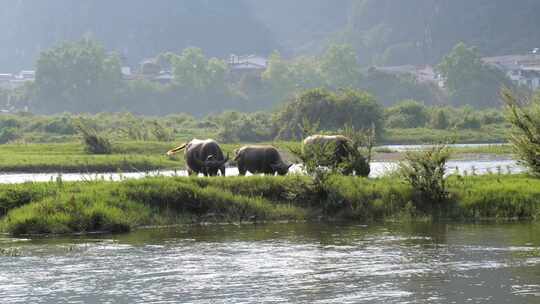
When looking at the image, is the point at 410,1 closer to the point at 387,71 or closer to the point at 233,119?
the point at 387,71

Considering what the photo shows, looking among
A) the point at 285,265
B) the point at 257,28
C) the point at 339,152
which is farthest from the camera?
the point at 257,28

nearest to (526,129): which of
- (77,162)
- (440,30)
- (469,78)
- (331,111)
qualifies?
(77,162)

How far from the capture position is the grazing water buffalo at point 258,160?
2950 cm

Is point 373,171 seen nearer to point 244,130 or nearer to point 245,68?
point 244,130

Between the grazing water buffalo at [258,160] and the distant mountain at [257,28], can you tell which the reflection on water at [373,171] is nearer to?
the grazing water buffalo at [258,160]

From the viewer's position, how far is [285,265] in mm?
19672

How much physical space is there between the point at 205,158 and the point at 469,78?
9151 centimetres

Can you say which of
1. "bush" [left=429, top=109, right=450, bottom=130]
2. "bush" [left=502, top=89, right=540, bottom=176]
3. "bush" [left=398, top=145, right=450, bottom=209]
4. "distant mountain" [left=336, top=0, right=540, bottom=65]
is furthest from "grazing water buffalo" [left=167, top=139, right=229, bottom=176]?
"distant mountain" [left=336, top=0, right=540, bottom=65]

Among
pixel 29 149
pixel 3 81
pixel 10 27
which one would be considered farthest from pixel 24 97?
pixel 29 149

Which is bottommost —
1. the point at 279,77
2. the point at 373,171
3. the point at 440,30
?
the point at 373,171

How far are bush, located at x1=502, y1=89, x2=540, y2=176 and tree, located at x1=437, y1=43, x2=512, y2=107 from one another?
9046cm

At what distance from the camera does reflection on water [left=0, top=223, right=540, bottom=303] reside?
17.4 metres

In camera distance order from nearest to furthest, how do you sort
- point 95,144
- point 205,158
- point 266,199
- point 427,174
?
1. point 427,174
2. point 266,199
3. point 205,158
4. point 95,144

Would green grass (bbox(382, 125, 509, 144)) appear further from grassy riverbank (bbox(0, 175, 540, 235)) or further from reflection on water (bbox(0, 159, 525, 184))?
grassy riverbank (bbox(0, 175, 540, 235))
